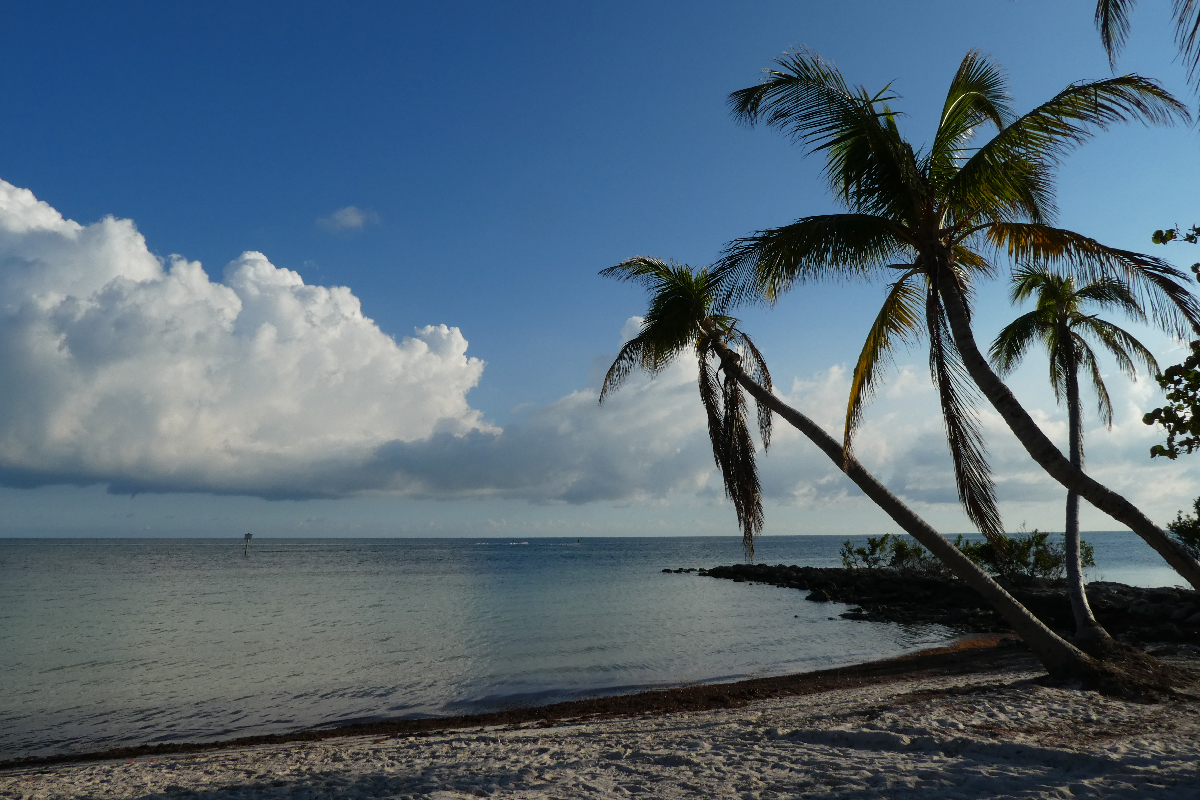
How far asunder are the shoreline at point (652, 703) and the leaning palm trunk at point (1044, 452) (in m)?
6.43

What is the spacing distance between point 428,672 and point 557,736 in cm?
806

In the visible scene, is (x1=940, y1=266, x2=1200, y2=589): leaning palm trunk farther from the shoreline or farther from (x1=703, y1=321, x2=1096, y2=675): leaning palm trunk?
the shoreline

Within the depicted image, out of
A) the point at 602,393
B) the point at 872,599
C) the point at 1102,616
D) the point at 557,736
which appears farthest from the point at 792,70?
the point at 872,599

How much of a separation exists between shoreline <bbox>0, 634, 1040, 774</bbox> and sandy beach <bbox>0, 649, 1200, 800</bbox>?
0.86 metres

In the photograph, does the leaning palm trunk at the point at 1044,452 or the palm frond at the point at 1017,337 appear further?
the palm frond at the point at 1017,337

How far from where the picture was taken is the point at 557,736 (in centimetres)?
852

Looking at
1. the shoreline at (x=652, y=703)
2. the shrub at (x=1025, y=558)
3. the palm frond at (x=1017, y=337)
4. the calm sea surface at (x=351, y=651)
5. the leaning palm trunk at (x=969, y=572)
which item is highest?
the palm frond at (x=1017, y=337)

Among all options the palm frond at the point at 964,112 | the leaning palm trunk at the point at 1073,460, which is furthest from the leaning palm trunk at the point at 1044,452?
the leaning palm trunk at the point at 1073,460

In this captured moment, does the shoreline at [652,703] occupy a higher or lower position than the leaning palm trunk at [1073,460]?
lower

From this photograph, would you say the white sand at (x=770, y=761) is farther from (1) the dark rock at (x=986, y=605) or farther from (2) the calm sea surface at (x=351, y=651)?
(1) the dark rock at (x=986, y=605)

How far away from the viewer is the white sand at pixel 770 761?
18.0 ft

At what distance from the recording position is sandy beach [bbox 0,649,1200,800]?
5516 mm

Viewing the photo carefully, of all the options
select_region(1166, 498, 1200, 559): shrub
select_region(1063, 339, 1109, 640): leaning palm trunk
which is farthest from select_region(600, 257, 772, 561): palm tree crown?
select_region(1166, 498, 1200, 559): shrub

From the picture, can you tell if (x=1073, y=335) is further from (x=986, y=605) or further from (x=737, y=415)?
(x=986, y=605)
